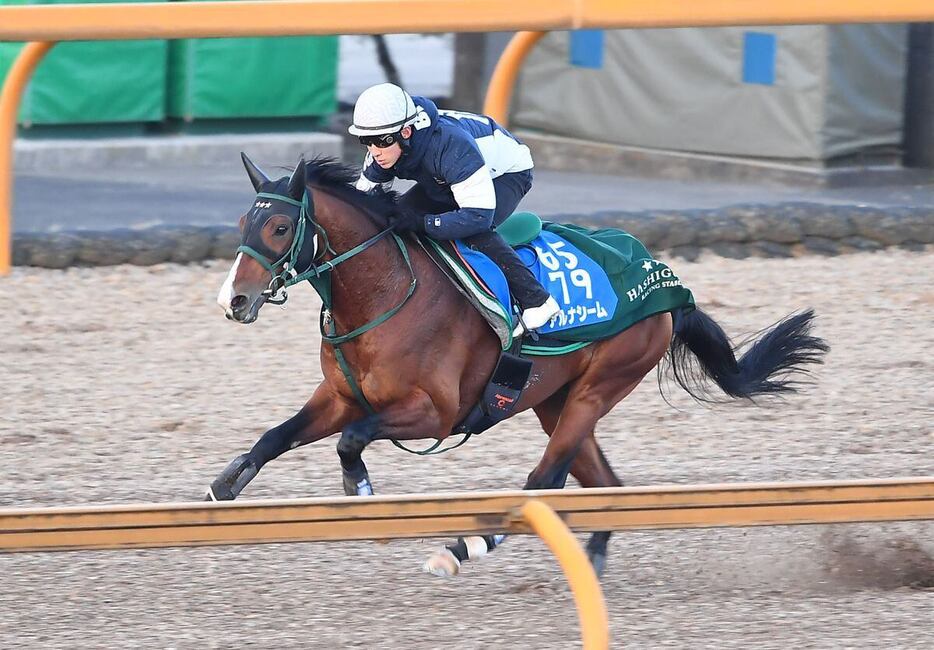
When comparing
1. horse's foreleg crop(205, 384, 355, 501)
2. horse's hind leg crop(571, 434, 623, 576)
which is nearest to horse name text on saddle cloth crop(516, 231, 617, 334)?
horse's hind leg crop(571, 434, 623, 576)

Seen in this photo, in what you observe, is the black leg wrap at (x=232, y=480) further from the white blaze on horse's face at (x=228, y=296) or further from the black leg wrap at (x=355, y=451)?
the white blaze on horse's face at (x=228, y=296)

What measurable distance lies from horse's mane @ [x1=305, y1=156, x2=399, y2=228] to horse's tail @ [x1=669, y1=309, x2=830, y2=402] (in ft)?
4.47

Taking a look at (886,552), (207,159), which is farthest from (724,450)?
(207,159)

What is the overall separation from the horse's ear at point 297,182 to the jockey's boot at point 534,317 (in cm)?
92

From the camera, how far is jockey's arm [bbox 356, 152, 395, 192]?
18.3 feet

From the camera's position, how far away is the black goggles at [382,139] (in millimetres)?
5273

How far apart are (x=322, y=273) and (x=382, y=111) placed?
22.9 inches

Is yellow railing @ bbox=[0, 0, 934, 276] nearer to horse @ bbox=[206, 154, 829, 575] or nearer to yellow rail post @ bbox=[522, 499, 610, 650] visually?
horse @ bbox=[206, 154, 829, 575]

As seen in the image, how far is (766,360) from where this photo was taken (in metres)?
6.34

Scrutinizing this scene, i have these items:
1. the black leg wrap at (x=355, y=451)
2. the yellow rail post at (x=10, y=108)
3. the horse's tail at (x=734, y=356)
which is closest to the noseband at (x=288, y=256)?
the black leg wrap at (x=355, y=451)

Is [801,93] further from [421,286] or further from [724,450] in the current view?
[421,286]

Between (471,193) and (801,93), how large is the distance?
837 centimetres

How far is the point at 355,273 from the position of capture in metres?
5.37

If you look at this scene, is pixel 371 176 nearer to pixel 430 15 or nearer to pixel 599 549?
pixel 430 15
